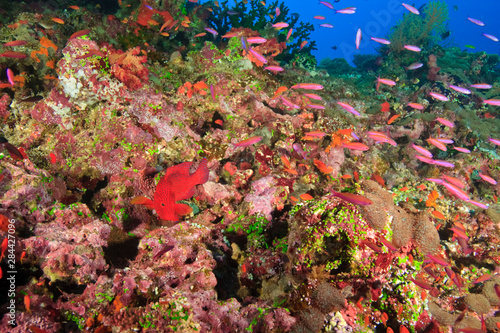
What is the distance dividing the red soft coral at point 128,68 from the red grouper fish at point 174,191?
6.84 feet

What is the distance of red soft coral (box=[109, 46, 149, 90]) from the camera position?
181 inches

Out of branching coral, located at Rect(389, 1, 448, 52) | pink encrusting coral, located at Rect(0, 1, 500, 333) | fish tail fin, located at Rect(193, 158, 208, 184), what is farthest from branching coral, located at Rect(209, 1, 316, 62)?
fish tail fin, located at Rect(193, 158, 208, 184)

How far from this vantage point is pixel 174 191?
4039 millimetres

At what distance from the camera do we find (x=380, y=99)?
10.1 m

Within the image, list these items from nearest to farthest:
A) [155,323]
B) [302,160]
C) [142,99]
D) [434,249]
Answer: [155,323] < [434,249] < [142,99] < [302,160]

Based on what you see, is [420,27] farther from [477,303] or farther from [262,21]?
[477,303]

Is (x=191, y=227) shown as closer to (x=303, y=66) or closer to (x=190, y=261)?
(x=190, y=261)

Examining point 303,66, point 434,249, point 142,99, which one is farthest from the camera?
point 303,66

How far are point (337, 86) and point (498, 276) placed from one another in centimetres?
769

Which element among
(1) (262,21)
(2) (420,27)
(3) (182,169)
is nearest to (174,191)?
A: (3) (182,169)

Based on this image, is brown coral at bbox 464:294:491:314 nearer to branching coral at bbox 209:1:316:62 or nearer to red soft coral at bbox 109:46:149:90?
red soft coral at bbox 109:46:149:90

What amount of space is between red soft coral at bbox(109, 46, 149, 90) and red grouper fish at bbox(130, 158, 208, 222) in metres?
2.09

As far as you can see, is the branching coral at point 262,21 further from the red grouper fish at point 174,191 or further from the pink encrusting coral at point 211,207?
the red grouper fish at point 174,191

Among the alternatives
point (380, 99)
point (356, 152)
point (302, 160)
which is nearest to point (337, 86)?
point (380, 99)
